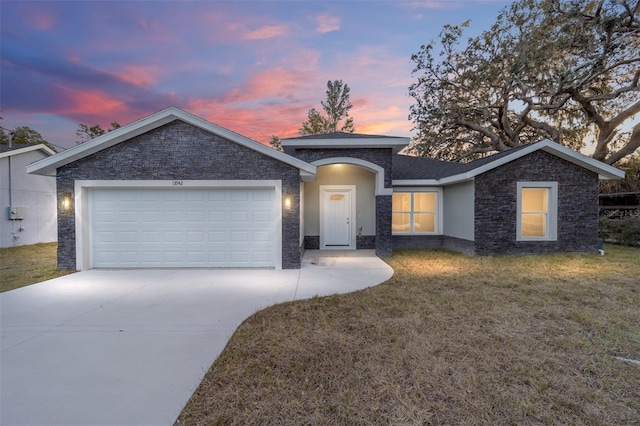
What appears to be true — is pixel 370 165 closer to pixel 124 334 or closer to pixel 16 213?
→ pixel 124 334

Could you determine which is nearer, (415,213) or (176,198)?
(176,198)

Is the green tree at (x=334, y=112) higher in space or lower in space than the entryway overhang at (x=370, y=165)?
higher

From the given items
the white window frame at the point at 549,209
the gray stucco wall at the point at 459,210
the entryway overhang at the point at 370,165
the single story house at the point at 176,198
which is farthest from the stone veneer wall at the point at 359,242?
the white window frame at the point at 549,209

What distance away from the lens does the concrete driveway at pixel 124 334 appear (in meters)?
2.63

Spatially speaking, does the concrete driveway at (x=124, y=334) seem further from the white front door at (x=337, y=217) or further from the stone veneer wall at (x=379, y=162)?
the white front door at (x=337, y=217)

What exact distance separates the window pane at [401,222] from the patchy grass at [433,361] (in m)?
6.31

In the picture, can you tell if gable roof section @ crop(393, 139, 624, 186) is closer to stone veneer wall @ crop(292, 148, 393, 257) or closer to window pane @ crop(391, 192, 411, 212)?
window pane @ crop(391, 192, 411, 212)

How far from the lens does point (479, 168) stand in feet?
32.1

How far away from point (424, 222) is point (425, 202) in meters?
0.84

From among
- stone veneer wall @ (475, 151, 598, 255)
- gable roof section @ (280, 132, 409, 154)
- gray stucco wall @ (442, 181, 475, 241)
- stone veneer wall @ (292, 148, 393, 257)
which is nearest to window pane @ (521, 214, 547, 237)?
Result: stone veneer wall @ (475, 151, 598, 255)

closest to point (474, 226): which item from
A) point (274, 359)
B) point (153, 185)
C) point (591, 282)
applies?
point (591, 282)

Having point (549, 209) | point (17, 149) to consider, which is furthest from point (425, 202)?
point (17, 149)

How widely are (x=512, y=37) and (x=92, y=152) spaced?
75.4ft

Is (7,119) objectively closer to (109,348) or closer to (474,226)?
(109,348)
